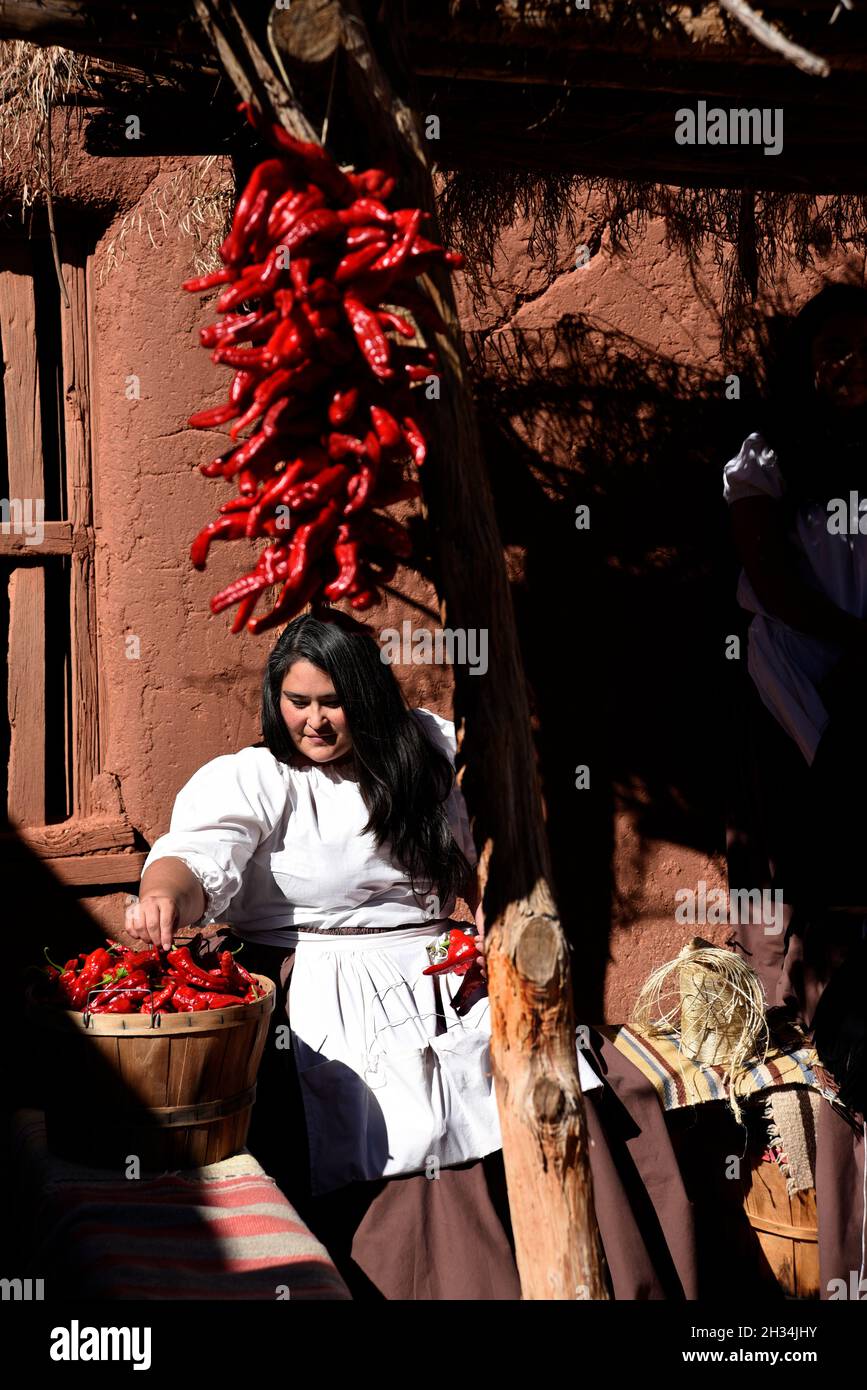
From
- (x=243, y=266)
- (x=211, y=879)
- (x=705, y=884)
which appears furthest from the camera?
(x=705, y=884)

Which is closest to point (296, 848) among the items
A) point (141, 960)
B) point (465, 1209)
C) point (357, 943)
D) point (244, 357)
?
point (357, 943)

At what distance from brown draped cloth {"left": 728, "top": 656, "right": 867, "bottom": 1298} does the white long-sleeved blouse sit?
101 cm

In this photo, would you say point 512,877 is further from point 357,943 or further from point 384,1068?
point 357,943

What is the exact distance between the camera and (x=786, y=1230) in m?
3.40

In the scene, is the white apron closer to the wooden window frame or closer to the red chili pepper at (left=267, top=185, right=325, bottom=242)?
the wooden window frame

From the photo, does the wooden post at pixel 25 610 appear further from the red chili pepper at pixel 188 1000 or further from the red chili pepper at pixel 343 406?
the red chili pepper at pixel 343 406

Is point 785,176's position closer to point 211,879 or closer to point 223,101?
point 223,101

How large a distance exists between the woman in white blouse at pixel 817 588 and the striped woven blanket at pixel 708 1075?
0.19 metres

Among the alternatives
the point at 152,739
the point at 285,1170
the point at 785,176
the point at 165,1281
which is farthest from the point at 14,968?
the point at 785,176

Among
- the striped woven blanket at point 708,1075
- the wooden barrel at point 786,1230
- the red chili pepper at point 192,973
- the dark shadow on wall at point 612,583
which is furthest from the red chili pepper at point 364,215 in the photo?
the wooden barrel at point 786,1230

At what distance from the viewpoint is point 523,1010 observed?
2.01 metres

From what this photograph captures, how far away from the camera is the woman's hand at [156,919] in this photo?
116 inches

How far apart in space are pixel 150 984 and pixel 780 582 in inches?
77.7
